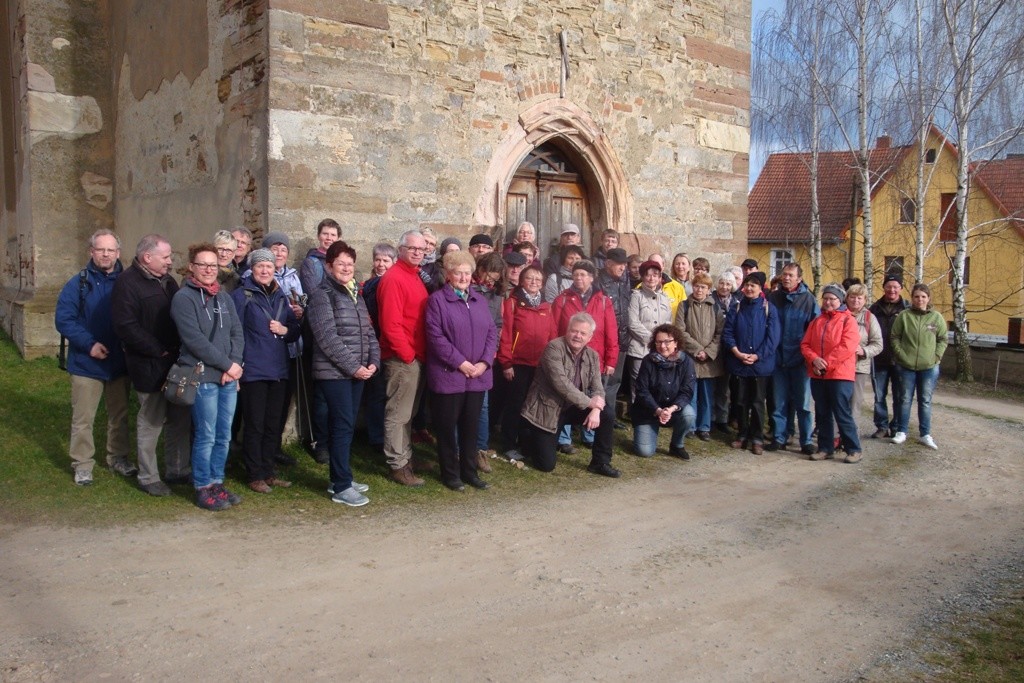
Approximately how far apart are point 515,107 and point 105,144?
493 cm

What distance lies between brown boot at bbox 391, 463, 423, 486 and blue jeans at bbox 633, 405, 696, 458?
2158mm

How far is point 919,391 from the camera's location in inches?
322

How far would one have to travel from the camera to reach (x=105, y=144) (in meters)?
9.71

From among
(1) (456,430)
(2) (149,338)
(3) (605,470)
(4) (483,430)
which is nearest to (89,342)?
(2) (149,338)

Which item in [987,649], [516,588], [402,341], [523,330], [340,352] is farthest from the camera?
[523,330]

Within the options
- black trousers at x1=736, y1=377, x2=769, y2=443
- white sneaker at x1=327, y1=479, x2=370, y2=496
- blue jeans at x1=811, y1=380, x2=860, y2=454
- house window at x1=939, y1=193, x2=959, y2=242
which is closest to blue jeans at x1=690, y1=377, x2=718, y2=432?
black trousers at x1=736, y1=377, x2=769, y2=443

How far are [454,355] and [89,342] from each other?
2.33m

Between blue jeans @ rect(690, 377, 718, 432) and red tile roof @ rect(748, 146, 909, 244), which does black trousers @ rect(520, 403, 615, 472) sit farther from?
red tile roof @ rect(748, 146, 909, 244)

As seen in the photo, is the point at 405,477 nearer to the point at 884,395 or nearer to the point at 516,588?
the point at 516,588

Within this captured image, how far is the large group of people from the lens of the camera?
5.38 metres

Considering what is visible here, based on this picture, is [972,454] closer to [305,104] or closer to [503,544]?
[503,544]

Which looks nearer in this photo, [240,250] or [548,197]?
[240,250]

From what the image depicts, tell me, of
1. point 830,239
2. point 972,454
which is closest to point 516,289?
Result: point 972,454

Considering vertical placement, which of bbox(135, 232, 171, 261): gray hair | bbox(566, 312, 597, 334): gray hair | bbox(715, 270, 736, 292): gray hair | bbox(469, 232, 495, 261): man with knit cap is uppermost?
bbox(469, 232, 495, 261): man with knit cap
